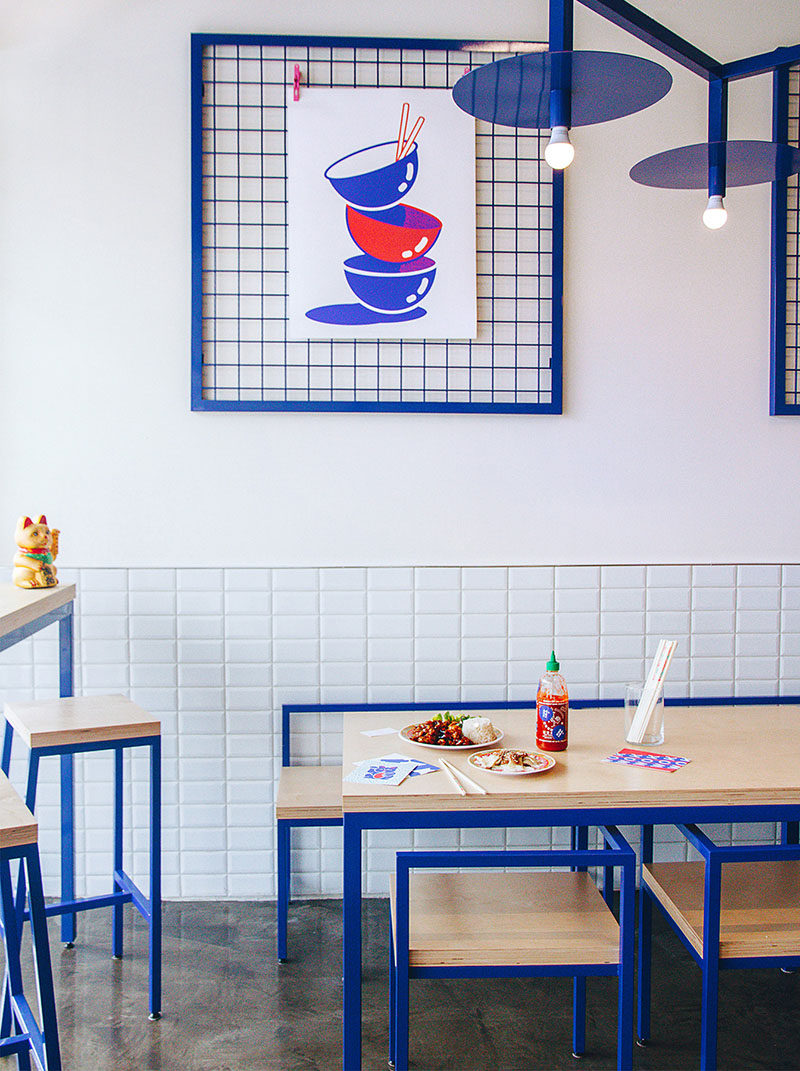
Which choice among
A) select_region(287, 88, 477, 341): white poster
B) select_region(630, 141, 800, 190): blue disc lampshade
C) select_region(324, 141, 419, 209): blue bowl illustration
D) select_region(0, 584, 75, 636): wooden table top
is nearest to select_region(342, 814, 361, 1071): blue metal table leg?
select_region(0, 584, 75, 636): wooden table top

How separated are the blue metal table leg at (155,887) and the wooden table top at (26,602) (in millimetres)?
455

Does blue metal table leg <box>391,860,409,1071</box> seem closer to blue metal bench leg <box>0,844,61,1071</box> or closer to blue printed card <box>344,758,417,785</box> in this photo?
blue printed card <box>344,758,417,785</box>

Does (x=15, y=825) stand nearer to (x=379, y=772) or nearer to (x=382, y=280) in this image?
(x=379, y=772)

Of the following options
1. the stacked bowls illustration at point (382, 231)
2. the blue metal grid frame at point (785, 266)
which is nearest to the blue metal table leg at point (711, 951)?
the blue metal grid frame at point (785, 266)

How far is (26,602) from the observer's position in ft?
7.45

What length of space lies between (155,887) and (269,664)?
0.83 m

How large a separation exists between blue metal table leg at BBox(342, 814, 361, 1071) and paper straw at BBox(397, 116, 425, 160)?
6.95ft

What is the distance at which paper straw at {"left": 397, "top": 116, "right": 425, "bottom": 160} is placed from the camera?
2.90 m

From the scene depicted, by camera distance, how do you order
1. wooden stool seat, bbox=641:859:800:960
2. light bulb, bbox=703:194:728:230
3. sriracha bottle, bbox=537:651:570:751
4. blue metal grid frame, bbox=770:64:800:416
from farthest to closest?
blue metal grid frame, bbox=770:64:800:416
sriracha bottle, bbox=537:651:570:751
light bulb, bbox=703:194:728:230
wooden stool seat, bbox=641:859:800:960

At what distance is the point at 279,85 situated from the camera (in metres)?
2.89

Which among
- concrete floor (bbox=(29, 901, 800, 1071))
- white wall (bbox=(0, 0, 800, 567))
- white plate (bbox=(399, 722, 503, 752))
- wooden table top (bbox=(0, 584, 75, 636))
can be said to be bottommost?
concrete floor (bbox=(29, 901, 800, 1071))

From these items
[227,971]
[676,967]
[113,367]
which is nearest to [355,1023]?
[227,971]

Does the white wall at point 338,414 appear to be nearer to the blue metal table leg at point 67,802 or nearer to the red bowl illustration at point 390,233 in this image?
the blue metal table leg at point 67,802

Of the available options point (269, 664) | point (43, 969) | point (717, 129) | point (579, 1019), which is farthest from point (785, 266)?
point (43, 969)
